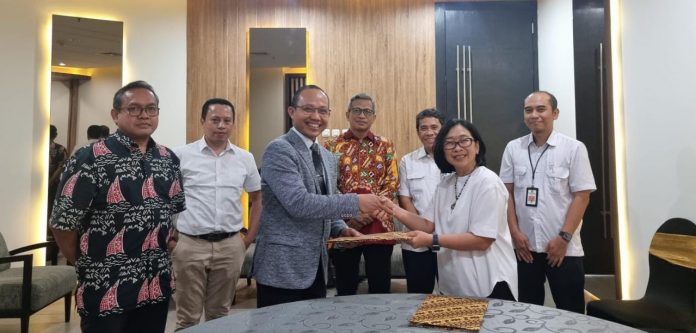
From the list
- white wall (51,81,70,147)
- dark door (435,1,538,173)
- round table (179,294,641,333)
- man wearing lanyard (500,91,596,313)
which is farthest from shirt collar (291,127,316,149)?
white wall (51,81,70,147)

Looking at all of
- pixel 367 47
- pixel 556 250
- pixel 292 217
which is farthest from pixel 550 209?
pixel 367 47

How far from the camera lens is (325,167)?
1868mm

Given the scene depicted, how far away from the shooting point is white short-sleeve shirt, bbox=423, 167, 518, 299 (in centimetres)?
162

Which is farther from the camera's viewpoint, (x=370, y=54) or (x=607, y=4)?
(x=370, y=54)

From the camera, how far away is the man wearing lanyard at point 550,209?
2.37 metres

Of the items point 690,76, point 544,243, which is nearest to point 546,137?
point 544,243

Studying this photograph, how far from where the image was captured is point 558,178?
243 centimetres

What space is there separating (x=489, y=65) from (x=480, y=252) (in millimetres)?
3618

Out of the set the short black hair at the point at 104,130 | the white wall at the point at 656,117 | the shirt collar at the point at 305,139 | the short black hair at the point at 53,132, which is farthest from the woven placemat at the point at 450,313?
the short black hair at the point at 53,132

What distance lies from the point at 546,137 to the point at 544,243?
63 cm

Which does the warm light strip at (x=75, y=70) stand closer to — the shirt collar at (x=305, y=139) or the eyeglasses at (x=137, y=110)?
the eyeglasses at (x=137, y=110)

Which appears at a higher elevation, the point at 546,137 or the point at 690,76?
the point at 690,76

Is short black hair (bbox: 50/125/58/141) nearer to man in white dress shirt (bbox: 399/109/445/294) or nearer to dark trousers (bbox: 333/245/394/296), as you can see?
dark trousers (bbox: 333/245/394/296)

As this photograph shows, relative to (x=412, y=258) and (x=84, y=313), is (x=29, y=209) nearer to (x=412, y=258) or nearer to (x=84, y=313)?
(x=84, y=313)
